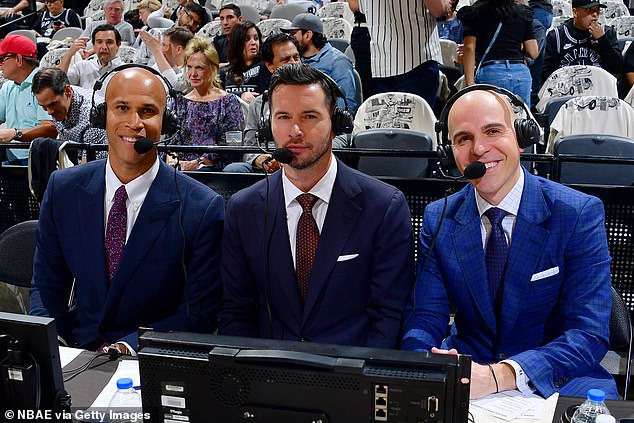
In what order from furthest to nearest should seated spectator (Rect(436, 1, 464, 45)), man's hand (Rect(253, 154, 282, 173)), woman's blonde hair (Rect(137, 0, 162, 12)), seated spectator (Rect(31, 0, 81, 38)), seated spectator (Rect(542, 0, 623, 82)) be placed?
seated spectator (Rect(31, 0, 81, 38)), woman's blonde hair (Rect(137, 0, 162, 12)), seated spectator (Rect(436, 1, 464, 45)), seated spectator (Rect(542, 0, 623, 82)), man's hand (Rect(253, 154, 282, 173))

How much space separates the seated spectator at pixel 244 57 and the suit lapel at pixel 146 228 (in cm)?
371

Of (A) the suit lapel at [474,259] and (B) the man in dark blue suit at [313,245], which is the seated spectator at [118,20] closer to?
(B) the man in dark blue suit at [313,245]

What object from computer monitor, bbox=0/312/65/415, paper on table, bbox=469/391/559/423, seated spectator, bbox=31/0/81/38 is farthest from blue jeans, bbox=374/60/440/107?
seated spectator, bbox=31/0/81/38

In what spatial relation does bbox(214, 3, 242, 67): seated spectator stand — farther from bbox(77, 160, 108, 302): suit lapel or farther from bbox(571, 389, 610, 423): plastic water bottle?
bbox(571, 389, 610, 423): plastic water bottle

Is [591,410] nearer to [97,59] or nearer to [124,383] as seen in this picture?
[124,383]

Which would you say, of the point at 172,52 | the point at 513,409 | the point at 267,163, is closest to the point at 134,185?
the point at 513,409

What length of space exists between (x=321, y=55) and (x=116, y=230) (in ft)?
10.6

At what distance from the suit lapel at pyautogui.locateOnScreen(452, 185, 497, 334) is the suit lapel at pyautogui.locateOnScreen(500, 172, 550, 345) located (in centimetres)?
5

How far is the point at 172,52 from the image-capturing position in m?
6.88

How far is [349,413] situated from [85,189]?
1.54m

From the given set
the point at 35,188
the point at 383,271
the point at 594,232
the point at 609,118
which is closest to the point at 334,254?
the point at 383,271

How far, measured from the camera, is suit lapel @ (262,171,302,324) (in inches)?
91.8

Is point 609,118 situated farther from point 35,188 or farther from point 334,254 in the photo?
point 35,188

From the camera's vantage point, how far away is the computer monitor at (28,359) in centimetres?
153
